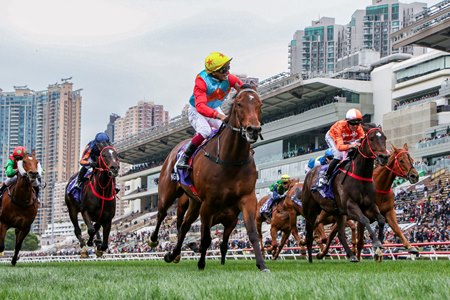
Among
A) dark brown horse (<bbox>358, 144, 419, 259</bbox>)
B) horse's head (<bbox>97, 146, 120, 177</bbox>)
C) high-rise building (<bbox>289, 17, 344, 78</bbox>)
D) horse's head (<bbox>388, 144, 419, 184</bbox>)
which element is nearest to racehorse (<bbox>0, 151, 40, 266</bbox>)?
horse's head (<bbox>97, 146, 120, 177</bbox>)

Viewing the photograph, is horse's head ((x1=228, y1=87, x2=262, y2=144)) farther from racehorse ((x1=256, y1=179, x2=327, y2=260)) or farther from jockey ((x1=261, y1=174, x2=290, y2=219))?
jockey ((x1=261, y1=174, x2=290, y2=219))

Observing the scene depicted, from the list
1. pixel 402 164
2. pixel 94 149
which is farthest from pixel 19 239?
pixel 402 164

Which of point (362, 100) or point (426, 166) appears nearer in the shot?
point (426, 166)

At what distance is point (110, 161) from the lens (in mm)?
13688

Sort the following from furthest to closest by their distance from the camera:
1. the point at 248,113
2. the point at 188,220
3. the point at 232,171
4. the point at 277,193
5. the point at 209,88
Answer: the point at 277,193, the point at 188,220, the point at 209,88, the point at 232,171, the point at 248,113

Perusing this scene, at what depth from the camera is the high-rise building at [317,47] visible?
531 ft

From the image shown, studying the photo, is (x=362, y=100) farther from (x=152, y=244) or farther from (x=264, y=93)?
(x=152, y=244)

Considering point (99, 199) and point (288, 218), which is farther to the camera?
point (288, 218)

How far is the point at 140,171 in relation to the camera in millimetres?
88125

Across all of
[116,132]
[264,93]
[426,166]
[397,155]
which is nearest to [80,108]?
[116,132]

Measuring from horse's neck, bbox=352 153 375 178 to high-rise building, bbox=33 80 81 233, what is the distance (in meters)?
165

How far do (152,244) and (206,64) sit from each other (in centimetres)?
392

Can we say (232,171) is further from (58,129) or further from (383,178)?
(58,129)

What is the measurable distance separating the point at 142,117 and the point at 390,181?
17310 centimetres
